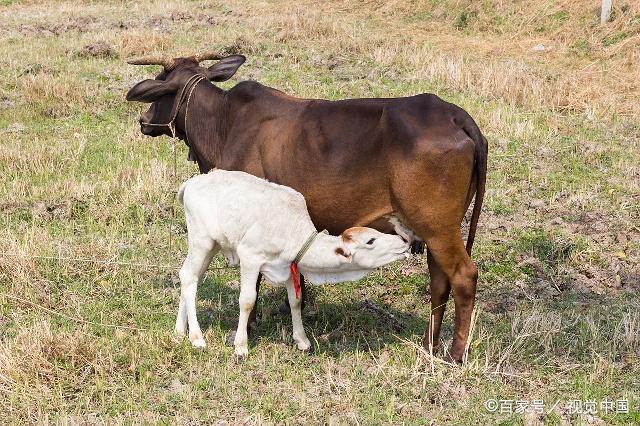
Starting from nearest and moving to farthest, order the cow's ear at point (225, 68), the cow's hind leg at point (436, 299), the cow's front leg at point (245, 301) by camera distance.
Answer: the cow's front leg at point (245, 301), the cow's hind leg at point (436, 299), the cow's ear at point (225, 68)

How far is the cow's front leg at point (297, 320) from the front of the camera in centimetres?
553

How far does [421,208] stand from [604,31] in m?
11.4

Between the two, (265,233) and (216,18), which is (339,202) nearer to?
(265,233)

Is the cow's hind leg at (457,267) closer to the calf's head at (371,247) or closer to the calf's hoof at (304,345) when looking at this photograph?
the calf's head at (371,247)

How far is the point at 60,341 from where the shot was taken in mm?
5176

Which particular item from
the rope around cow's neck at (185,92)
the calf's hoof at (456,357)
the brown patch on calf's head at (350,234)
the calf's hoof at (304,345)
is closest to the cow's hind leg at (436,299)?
the calf's hoof at (456,357)

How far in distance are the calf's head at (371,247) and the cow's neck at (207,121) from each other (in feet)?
5.25

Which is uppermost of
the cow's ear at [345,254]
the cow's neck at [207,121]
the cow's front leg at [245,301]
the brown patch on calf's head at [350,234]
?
the cow's neck at [207,121]

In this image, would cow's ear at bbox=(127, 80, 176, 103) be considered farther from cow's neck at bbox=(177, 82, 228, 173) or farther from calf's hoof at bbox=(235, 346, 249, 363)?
calf's hoof at bbox=(235, 346, 249, 363)

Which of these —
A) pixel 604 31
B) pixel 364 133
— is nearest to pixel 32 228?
pixel 364 133

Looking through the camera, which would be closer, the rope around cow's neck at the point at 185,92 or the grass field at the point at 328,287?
the grass field at the point at 328,287

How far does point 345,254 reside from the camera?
16.9ft

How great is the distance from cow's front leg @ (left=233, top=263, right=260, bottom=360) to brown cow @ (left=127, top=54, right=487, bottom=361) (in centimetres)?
61

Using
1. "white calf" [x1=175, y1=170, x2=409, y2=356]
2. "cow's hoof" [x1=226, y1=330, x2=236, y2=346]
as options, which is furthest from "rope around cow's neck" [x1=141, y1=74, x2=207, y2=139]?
"cow's hoof" [x1=226, y1=330, x2=236, y2=346]
